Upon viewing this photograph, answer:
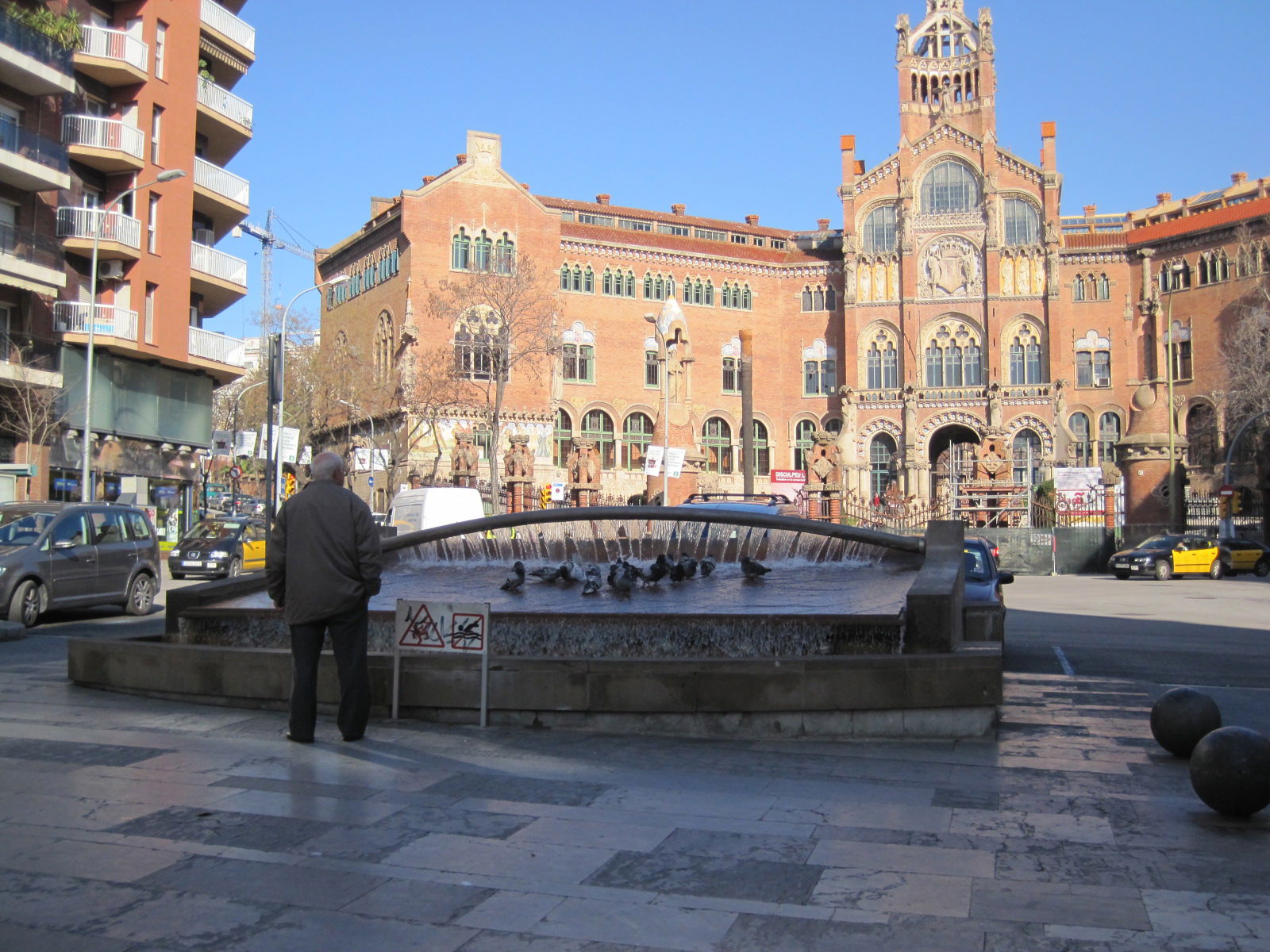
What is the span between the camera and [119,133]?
32906mm

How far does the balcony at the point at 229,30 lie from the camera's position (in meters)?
37.4

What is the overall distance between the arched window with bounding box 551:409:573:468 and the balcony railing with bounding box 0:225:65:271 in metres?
35.0

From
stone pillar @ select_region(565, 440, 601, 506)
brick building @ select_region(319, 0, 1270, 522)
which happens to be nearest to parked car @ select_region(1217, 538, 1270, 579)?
stone pillar @ select_region(565, 440, 601, 506)

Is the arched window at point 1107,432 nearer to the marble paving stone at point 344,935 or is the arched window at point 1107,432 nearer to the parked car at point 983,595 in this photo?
the parked car at point 983,595

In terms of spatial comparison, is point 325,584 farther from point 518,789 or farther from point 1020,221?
point 1020,221

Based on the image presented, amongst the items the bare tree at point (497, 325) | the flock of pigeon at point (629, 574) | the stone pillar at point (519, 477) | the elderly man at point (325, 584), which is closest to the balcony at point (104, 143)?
the stone pillar at point (519, 477)

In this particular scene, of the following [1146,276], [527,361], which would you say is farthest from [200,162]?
[1146,276]

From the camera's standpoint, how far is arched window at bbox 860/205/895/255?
69.4 metres

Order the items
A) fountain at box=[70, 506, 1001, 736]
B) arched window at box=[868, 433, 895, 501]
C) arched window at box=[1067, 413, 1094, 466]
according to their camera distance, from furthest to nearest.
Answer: arched window at box=[868, 433, 895, 501], arched window at box=[1067, 413, 1094, 466], fountain at box=[70, 506, 1001, 736]

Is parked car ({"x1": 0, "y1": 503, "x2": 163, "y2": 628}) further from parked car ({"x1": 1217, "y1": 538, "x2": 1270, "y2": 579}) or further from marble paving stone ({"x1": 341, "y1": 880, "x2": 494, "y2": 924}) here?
parked car ({"x1": 1217, "y1": 538, "x2": 1270, "y2": 579})

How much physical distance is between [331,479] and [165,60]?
32.7m

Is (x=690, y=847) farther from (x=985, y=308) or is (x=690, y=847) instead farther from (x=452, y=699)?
(x=985, y=308)

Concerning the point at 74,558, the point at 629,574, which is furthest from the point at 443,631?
the point at 74,558

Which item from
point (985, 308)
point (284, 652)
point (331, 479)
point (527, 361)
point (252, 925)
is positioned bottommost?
point (252, 925)
